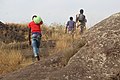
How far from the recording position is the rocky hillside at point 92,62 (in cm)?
704

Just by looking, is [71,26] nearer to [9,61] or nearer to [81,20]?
[81,20]

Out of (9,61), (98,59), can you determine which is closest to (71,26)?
(9,61)

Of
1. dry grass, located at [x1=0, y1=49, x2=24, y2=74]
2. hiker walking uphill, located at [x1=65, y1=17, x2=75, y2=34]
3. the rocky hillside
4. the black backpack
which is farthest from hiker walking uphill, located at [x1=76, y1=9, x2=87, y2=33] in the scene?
the rocky hillside

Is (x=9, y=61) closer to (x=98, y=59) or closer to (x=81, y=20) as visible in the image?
(x=81, y=20)

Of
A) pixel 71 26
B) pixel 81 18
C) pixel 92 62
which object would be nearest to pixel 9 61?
pixel 81 18

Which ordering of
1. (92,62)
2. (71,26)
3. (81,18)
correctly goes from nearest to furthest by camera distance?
(92,62), (81,18), (71,26)

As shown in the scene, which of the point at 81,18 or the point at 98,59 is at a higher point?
the point at 81,18

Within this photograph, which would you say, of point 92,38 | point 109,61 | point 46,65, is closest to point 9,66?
point 46,65

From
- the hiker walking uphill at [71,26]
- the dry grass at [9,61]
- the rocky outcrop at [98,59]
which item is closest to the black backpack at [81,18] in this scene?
the hiker walking uphill at [71,26]

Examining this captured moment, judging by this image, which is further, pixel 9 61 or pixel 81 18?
pixel 81 18

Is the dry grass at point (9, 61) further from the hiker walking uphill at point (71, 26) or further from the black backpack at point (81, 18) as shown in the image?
the hiker walking uphill at point (71, 26)

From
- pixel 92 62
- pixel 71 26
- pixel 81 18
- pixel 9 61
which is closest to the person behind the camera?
pixel 92 62

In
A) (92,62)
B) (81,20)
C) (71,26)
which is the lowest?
(92,62)

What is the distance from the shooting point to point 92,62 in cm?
734
